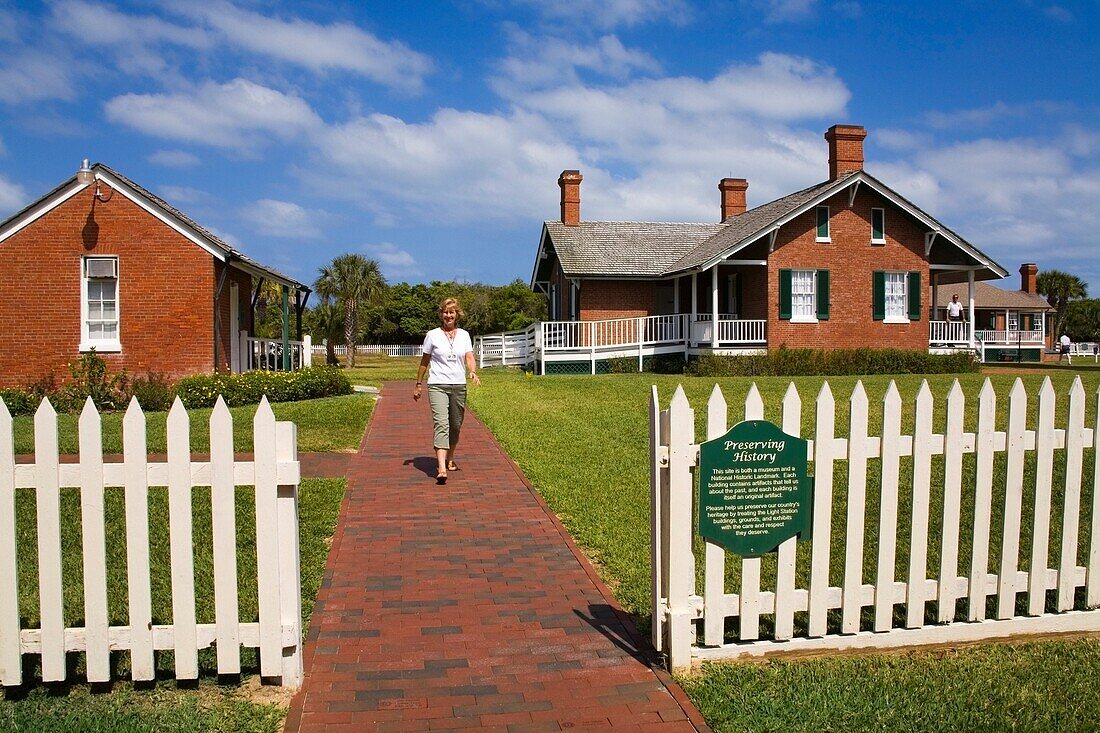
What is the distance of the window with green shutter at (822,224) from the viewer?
27703 mm

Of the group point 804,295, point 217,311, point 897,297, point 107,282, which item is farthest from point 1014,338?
point 107,282

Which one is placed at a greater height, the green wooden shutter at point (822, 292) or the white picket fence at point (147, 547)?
the green wooden shutter at point (822, 292)

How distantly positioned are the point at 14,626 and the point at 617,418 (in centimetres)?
1027

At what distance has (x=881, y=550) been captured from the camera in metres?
4.58

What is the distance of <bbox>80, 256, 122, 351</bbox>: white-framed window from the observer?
721 inches

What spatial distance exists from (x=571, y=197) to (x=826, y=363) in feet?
41.3

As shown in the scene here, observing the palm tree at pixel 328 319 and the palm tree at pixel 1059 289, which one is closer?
the palm tree at pixel 328 319

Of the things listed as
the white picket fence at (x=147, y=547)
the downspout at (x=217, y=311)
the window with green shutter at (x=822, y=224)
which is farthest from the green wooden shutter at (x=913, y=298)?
the white picket fence at (x=147, y=547)

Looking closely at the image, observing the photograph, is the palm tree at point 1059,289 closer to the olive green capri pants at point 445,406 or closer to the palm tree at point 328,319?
the palm tree at point 328,319

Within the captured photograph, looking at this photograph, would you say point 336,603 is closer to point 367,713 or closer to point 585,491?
point 367,713

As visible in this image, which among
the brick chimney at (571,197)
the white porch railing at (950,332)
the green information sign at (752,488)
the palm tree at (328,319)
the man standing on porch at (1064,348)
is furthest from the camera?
the palm tree at (328,319)

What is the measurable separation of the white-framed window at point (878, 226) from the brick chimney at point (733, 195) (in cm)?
793

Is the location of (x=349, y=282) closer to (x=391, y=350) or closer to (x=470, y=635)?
(x=391, y=350)

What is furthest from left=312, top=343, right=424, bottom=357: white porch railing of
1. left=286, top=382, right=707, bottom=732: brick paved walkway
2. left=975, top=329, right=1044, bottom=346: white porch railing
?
left=286, top=382, right=707, bottom=732: brick paved walkway
